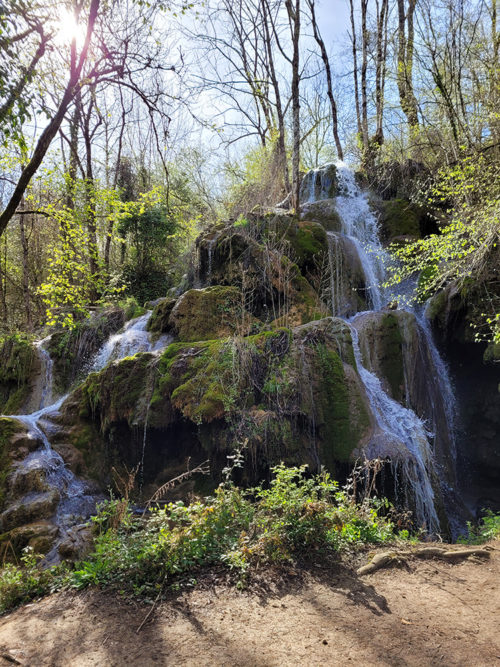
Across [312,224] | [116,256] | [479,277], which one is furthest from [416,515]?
[116,256]

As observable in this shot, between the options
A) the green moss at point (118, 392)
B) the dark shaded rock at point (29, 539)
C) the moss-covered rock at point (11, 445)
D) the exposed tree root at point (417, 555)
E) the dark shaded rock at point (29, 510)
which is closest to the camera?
the exposed tree root at point (417, 555)

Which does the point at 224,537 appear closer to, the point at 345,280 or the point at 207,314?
the point at 207,314

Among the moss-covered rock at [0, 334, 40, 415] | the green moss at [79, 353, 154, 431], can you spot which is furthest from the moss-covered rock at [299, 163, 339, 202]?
the moss-covered rock at [0, 334, 40, 415]

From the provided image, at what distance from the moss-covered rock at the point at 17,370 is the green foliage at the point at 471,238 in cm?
926

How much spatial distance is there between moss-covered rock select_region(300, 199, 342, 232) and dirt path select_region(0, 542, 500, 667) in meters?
11.1

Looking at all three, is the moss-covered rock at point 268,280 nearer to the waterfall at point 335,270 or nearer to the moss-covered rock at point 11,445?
the waterfall at point 335,270

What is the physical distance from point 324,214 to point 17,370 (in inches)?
410

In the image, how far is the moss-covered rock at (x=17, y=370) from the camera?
10.1 m

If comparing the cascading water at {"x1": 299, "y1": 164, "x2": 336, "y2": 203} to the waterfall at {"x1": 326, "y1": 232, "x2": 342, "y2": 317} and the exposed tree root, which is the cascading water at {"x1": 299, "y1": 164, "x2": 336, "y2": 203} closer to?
the waterfall at {"x1": 326, "y1": 232, "x2": 342, "y2": 317}

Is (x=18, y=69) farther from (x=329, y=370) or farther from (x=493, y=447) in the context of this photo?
(x=493, y=447)

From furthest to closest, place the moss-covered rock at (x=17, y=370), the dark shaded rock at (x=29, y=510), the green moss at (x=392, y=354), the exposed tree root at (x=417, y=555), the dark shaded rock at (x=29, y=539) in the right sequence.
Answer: the moss-covered rock at (x=17, y=370) → the green moss at (x=392, y=354) → the dark shaded rock at (x=29, y=510) → the dark shaded rock at (x=29, y=539) → the exposed tree root at (x=417, y=555)

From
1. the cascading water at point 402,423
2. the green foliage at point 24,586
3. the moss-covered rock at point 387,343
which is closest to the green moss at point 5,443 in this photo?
the green foliage at point 24,586

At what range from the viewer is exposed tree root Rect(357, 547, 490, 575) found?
3.50m

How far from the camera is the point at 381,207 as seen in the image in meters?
13.4
